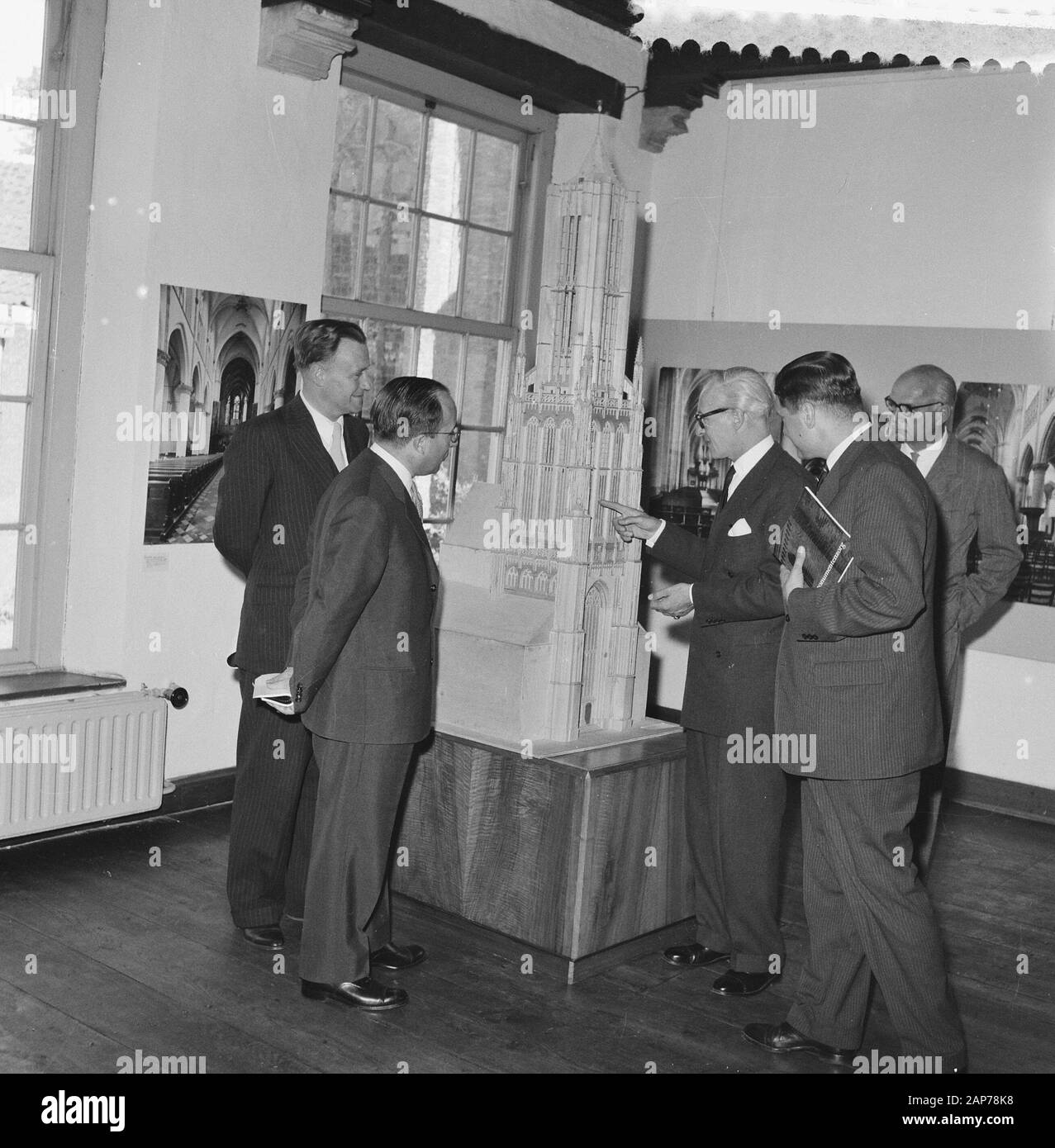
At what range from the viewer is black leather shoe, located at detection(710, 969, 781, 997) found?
3885mm

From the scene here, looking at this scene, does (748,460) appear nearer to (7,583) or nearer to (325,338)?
(325,338)

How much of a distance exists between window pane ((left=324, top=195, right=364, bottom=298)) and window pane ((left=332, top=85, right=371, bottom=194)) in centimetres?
8

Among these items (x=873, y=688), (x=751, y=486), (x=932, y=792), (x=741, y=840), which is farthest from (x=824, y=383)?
(x=932, y=792)

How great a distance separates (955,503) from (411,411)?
2.15 meters

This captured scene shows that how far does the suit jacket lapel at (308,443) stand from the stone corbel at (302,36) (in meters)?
1.84

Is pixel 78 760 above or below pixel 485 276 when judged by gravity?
below

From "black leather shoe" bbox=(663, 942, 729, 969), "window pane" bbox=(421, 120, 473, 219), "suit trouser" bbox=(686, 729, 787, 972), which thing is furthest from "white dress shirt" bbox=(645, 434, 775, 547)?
"window pane" bbox=(421, 120, 473, 219)

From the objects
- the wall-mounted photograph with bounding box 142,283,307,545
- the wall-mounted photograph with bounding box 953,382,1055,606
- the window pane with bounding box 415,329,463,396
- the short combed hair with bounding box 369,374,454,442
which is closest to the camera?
the short combed hair with bounding box 369,374,454,442

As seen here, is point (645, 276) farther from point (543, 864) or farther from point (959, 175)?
point (543, 864)

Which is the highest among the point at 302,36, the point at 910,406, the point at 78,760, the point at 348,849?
the point at 302,36

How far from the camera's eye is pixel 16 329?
480cm

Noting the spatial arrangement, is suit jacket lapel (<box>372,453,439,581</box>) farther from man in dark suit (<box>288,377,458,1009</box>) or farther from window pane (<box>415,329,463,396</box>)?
window pane (<box>415,329,463,396</box>)

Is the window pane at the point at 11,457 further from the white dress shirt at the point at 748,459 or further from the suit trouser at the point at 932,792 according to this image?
the suit trouser at the point at 932,792
